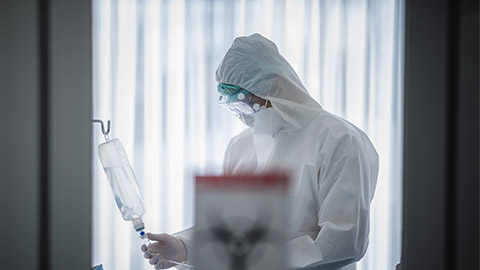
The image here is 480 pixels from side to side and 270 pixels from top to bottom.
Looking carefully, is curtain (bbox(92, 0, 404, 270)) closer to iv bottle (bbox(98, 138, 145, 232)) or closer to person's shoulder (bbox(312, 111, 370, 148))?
iv bottle (bbox(98, 138, 145, 232))

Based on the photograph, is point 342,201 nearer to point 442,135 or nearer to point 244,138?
point 244,138

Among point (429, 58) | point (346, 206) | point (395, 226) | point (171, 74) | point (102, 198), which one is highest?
point (171, 74)

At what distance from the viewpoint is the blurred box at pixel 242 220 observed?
415mm

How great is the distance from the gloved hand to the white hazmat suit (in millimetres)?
29

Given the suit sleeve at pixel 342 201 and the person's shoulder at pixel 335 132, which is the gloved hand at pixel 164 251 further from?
the person's shoulder at pixel 335 132

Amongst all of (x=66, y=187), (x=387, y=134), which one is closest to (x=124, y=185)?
(x=66, y=187)

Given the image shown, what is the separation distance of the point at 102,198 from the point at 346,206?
1.69m

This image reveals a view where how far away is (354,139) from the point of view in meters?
1.28

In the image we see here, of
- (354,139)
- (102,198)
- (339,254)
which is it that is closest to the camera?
(339,254)

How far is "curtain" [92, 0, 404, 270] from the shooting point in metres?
2.51

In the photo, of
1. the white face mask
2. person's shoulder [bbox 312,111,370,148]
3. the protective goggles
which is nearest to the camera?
person's shoulder [bbox 312,111,370,148]

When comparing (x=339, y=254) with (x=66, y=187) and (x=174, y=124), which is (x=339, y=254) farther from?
(x=174, y=124)

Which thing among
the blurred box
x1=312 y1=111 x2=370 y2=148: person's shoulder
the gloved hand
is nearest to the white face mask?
x1=312 y1=111 x2=370 y2=148: person's shoulder

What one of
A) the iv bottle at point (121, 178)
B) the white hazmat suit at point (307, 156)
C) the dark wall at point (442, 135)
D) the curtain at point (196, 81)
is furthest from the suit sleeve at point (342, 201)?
the curtain at point (196, 81)
